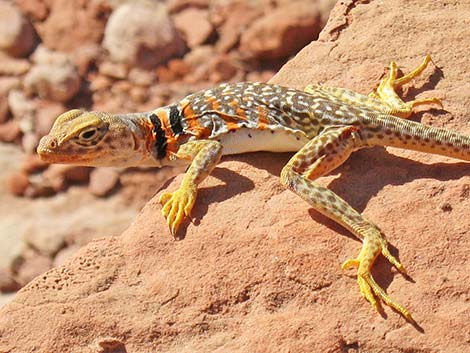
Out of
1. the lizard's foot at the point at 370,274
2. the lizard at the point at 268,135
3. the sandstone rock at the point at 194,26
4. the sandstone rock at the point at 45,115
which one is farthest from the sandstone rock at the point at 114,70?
the lizard's foot at the point at 370,274

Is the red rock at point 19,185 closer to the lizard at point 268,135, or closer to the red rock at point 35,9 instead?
the red rock at point 35,9

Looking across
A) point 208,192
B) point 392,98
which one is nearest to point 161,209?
point 208,192

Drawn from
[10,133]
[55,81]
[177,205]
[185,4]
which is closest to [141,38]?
[185,4]

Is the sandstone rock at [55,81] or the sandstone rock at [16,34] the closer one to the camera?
the sandstone rock at [55,81]

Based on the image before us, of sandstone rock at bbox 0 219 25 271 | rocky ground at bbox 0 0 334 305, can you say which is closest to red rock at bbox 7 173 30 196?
rocky ground at bbox 0 0 334 305

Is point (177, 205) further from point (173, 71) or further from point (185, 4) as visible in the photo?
point (185, 4)

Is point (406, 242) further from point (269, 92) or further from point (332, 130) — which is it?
point (269, 92)
